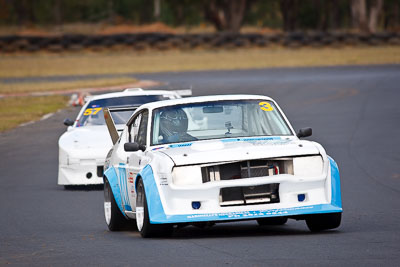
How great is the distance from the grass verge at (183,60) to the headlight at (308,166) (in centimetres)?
3898

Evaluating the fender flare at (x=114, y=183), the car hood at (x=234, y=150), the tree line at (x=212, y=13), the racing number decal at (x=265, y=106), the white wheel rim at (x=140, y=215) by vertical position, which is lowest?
the tree line at (x=212, y=13)

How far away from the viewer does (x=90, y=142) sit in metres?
15.4

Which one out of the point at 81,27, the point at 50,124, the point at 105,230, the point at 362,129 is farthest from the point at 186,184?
the point at 81,27

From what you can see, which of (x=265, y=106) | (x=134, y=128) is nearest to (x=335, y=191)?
(x=265, y=106)

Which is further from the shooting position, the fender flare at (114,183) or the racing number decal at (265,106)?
the fender flare at (114,183)

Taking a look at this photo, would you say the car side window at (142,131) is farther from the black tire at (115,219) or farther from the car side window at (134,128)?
the black tire at (115,219)

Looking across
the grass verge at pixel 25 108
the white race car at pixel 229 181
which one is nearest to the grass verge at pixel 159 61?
the grass verge at pixel 25 108

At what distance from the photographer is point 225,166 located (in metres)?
9.04

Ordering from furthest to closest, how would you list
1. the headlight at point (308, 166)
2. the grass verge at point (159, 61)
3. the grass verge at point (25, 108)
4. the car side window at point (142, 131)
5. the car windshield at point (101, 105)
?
the grass verge at point (159, 61), the grass verge at point (25, 108), the car windshield at point (101, 105), the car side window at point (142, 131), the headlight at point (308, 166)

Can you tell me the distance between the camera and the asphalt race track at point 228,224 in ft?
26.1

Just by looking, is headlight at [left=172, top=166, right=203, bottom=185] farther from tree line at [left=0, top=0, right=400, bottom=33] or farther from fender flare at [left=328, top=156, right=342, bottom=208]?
tree line at [left=0, top=0, right=400, bottom=33]

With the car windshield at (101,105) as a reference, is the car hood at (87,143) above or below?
below

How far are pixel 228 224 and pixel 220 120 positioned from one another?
148 cm

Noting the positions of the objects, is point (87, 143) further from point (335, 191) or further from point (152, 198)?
point (335, 191)
